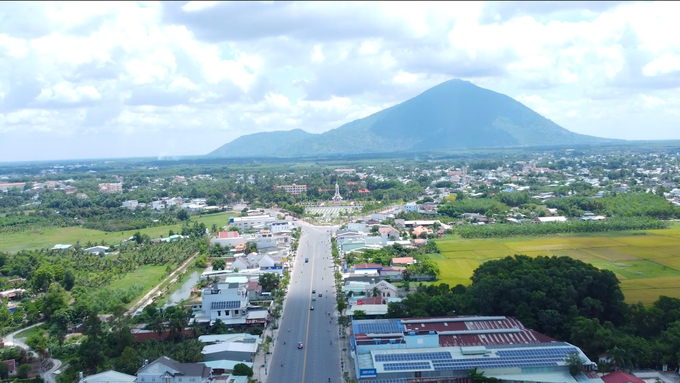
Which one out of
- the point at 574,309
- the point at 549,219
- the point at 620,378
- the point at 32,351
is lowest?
the point at 32,351

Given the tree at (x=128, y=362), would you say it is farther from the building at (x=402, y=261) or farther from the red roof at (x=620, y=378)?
the building at (x=402, y=261)

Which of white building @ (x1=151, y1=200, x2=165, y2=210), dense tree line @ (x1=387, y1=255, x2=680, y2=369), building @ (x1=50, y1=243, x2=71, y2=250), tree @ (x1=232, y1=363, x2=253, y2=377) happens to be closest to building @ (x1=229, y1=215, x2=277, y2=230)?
building @ (x1=50, y1=243, x2=71, y2=250)

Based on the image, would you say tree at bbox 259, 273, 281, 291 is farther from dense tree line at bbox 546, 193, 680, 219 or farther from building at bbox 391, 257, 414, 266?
dense tree line at bbox 546, 193, 680, 219

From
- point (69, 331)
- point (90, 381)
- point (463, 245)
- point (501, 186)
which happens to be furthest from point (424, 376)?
point (501, 186)

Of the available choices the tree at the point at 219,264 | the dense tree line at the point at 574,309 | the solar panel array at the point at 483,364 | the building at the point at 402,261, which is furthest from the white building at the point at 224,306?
the building at the point at 402,261

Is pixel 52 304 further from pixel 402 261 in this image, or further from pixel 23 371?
pixel 402 261

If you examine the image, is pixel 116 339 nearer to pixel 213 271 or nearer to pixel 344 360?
pixel 344 360

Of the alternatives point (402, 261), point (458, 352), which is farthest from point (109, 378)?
point (402, 261)
